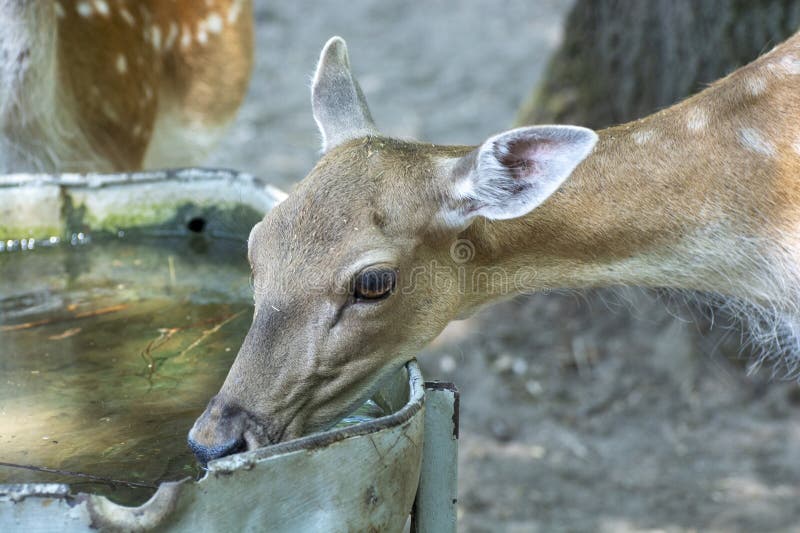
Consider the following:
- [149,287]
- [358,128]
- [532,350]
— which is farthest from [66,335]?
[532,350]

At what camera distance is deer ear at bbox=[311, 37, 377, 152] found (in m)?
3.46

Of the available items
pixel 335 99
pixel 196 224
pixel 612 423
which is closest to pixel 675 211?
pixel 335 99

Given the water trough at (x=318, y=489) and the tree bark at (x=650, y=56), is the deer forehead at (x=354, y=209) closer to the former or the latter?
the water trough at (x=318, y=489)

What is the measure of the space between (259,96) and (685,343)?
17.1 ft

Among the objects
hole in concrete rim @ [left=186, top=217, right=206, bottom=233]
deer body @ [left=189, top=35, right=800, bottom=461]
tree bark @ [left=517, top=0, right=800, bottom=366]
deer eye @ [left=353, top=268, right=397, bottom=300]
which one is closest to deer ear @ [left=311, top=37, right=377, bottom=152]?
deer body @ [left=189, top=35, right=800, bottom=461]

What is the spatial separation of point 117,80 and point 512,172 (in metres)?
2.45

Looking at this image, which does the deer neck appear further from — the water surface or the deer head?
the water surface

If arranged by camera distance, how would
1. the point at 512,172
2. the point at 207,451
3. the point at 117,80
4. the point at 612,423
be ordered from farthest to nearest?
the point at 612,423, the point at 117,80, the point at 512,172, the point at 207,451

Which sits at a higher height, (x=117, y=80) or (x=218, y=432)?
(x=117, y=80)

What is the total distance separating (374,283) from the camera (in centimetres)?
291

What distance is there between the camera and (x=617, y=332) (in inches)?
239

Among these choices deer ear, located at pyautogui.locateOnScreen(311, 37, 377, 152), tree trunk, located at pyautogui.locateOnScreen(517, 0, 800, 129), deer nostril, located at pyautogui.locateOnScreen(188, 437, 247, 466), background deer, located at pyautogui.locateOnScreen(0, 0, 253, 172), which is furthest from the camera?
tree trunk, located at pyautogui.locateOnScreen(517, 0, 800, 129)

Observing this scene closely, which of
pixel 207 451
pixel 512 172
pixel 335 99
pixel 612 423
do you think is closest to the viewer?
pixel 207 451

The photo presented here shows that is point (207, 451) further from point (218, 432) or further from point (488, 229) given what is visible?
point (488, 229)
